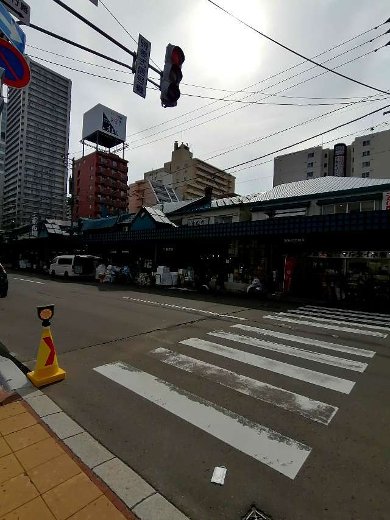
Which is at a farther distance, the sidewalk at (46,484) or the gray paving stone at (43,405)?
the gray paving stone at (43,405)

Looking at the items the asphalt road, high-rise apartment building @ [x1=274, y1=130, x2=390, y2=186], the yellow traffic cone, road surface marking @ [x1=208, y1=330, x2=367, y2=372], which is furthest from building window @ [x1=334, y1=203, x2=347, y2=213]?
high-rise apartment building @ [x1=274, y1=130, x2=390, y2=186]

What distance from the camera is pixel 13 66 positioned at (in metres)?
4.93

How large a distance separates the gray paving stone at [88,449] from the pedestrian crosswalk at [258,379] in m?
1.07

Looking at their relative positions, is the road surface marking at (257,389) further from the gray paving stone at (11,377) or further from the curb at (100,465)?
the gray paving stone at (11,377)

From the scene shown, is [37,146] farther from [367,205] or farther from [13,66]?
[13,66]

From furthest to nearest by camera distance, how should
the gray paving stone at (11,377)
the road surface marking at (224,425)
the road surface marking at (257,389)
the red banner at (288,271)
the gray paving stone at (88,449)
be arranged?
1. the red banner at (288,271)
2. the gray paving stone at (11,377)
3. the road surface marking at (257,389)
4. the road surface marking at (224,425)
5. the gray paving stone at (88,449)

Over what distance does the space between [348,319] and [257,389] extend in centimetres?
790

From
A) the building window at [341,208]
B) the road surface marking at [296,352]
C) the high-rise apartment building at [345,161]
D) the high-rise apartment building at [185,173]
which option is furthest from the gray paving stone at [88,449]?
the high-rise apartment building at [185,173]

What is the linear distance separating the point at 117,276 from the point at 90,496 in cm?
2288

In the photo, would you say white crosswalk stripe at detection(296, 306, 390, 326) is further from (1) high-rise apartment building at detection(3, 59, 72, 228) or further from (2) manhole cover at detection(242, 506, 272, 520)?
(1) high-rise apartment building at detection(3, 59, 72, 228)

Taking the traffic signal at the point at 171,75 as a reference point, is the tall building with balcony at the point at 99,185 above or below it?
above

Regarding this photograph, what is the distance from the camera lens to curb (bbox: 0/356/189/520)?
2.44 metres

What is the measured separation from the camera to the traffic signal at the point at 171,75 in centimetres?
632

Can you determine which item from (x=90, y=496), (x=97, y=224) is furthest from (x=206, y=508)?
(x=97, y=224)
